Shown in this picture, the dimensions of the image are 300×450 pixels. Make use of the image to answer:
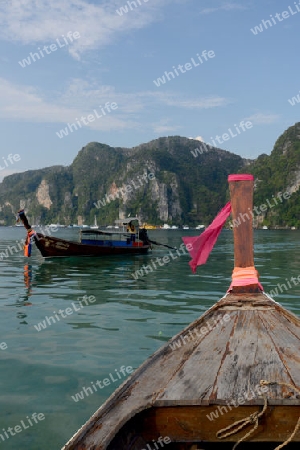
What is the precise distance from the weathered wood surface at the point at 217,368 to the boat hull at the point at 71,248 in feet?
87.2

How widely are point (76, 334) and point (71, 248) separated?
22702 millimetres

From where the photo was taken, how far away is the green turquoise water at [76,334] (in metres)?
5.71

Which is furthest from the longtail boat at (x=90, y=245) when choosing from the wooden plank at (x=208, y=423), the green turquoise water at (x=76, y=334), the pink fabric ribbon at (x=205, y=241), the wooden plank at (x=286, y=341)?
the wooden plank at (x=208, y=423)

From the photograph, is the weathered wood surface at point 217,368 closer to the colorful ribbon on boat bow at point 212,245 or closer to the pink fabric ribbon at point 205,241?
the colorful ribbon on boat bow at point 212,245

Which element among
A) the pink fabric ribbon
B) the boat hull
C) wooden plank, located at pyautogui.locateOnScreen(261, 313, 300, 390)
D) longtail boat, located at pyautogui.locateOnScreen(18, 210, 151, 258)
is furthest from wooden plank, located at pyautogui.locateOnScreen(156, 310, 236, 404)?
the boat hull

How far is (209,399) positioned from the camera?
306 centimetres

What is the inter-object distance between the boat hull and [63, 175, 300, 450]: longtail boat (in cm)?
2701

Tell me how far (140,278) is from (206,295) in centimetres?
589

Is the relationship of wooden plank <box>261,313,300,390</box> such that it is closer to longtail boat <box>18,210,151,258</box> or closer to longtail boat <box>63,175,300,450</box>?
longtail boat <box>63,175,300,450</box>

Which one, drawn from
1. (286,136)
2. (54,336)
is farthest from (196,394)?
(286,136)

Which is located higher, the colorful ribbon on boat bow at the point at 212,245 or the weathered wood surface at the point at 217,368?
the colorful ribbon on boat bow at the point at 212,245

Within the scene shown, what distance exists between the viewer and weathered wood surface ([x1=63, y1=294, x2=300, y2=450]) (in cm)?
301

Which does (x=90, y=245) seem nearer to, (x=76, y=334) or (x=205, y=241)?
(x=76, y=334)

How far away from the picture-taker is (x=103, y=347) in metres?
8.46
